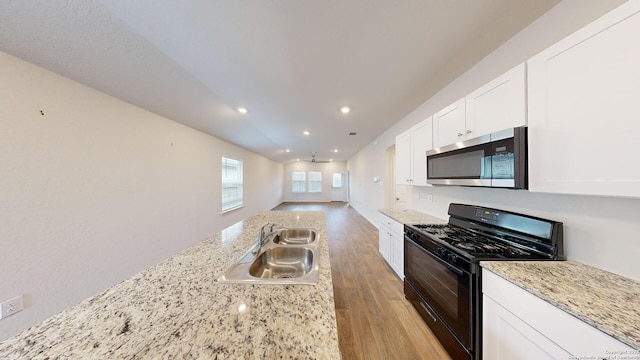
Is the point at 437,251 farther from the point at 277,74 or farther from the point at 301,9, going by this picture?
the point at 277,74

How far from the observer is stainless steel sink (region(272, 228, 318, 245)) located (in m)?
1.89

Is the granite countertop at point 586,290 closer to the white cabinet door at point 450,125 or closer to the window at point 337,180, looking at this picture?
the white cabinet door at point 450,125

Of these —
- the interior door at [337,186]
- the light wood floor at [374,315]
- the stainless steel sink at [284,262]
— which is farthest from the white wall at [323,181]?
the stainless steel sink at [284,262]

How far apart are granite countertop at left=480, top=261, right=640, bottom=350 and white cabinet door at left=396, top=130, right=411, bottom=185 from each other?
1.64m

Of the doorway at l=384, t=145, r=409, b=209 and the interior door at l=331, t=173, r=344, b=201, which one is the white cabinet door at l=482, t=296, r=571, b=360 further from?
the interior door at l=331, t=173, r=344, b=201

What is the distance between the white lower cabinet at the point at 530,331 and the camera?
2.36 ft

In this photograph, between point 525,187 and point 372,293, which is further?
point 372,293

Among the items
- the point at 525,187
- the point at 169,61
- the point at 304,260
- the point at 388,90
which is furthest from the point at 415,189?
the point at 169,61

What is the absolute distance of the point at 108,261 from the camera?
2.10 meters

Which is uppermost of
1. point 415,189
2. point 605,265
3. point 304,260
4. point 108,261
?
point 415,189

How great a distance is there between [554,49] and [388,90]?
4.76 ft

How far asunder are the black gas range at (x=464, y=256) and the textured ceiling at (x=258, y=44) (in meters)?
1.51

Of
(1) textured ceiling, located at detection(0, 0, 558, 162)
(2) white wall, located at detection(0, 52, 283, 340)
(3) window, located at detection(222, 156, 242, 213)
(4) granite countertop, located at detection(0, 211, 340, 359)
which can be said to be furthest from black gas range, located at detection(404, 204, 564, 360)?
(3) window, located at detection(222, 156, 242, 213)

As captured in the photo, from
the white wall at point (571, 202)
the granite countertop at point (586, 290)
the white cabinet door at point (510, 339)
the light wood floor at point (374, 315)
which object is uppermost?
the white wall at point (571, 202)
